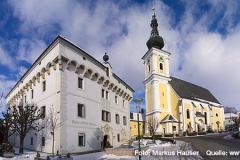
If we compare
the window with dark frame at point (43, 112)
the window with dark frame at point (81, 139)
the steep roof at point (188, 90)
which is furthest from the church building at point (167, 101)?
the window with dark frame at point (43, 112)

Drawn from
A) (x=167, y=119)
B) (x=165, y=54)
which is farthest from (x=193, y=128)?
(x=165, y=54)

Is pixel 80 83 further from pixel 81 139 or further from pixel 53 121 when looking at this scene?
pixel 81 139

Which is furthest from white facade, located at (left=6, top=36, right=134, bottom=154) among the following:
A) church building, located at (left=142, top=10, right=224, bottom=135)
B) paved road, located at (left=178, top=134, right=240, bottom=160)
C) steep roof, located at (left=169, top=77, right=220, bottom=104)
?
steep roof, located at (left=169, top=77, right=220, bottom=104)

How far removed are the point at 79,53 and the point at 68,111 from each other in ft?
22.4

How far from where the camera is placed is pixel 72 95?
73.2 ft

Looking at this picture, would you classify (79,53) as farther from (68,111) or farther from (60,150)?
(60,150)

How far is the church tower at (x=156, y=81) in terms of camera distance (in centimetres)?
5697

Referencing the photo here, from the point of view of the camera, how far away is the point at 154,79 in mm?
58500

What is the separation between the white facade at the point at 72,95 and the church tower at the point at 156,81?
2758 centimetres

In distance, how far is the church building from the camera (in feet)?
182

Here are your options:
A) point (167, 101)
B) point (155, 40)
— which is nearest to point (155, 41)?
point (155, 40)

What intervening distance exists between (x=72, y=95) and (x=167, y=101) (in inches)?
1623

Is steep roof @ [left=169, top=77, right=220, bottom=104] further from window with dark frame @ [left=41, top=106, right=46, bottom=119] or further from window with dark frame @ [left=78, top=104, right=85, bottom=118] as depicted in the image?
window with dark frame @ [left=41, top=106, right=46, bottom=119]

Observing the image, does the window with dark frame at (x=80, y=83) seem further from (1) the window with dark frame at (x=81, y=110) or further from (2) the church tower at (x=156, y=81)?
(2) the church tower at (x=156, y=81)
